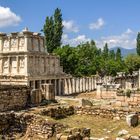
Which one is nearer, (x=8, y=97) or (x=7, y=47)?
(x=8, y=97)

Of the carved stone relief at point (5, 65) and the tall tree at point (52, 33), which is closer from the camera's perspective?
the carved stone relief at point (5, 65)

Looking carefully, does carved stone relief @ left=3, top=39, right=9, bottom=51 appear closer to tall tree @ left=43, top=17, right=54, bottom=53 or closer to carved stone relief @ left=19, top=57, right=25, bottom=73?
carved stone relief @ left=19, top=57, right=25, bottom=73

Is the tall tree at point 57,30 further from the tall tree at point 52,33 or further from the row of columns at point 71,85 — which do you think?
the row of columns at point 71,85

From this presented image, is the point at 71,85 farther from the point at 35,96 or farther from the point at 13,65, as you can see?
the point at 35,96

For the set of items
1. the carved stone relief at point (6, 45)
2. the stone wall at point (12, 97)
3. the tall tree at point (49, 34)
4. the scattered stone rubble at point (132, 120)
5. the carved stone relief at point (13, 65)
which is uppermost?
the tall tree at point (49, 34)

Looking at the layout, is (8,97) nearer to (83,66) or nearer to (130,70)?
(83,66)

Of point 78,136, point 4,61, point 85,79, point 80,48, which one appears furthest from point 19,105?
point 80,48

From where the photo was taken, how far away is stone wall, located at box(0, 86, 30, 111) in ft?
87.0

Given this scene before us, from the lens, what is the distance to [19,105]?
2788 cm

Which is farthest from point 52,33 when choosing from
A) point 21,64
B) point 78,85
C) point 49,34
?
point 21,64

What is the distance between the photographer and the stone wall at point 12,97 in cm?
2652

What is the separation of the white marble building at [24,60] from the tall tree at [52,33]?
65.7 ft

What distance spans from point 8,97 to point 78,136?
13200 millimetres

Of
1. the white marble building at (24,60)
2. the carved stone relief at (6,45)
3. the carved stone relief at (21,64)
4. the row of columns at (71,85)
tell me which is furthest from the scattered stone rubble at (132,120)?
the carved stone relief at (6,45)
